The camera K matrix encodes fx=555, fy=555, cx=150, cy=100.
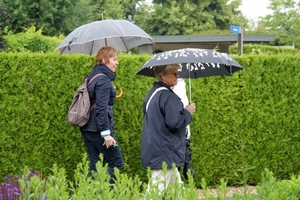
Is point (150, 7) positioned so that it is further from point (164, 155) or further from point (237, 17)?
point (164, 155)

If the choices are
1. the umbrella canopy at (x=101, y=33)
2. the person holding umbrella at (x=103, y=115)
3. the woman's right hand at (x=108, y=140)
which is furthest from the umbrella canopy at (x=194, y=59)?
the woman's right hand at (x=108, y=140)

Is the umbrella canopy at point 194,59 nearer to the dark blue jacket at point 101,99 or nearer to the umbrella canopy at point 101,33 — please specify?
the dark blue jacket at point 101,99

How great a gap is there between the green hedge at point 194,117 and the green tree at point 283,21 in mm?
50115

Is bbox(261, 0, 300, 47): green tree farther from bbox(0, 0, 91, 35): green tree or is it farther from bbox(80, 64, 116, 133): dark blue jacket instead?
bbox(80, 64, 116, 133): dark blue jacket

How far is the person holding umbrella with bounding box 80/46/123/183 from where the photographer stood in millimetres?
6000

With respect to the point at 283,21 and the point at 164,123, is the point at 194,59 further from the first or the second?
the point at 283,21

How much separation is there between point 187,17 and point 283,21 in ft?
50.6

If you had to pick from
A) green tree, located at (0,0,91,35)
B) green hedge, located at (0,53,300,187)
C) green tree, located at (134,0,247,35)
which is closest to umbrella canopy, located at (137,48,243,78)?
green hedge, located at (0,53,300,187)

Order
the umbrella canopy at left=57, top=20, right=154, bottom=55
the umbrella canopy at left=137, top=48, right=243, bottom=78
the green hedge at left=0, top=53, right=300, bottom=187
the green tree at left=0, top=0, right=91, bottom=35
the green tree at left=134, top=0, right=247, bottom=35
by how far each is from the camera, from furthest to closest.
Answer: the green tree at left=134, top=0, right=247, bottom=35, the green tree at left=0, top=0, right=91, bottom=35, the green hedge at left=0, top=53, right=300, bottom=187, the umbrella canopy at left=57, top=20, right=154, bottom=55, the umbrella canopy at left=137, top=48, right=243, bottom=78

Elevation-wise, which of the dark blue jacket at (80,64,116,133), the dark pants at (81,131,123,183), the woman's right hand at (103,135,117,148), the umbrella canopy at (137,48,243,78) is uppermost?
the umbrella canopy at (137,48,243,78)

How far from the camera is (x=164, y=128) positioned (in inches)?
210

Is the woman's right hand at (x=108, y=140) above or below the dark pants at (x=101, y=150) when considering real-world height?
above

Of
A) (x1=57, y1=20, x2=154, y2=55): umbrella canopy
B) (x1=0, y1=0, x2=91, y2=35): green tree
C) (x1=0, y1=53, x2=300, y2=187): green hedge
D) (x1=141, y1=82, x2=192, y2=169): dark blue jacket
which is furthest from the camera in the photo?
(x1=0, y1=0, x2=91, y2=35): green tree

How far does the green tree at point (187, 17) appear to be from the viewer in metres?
49.9
